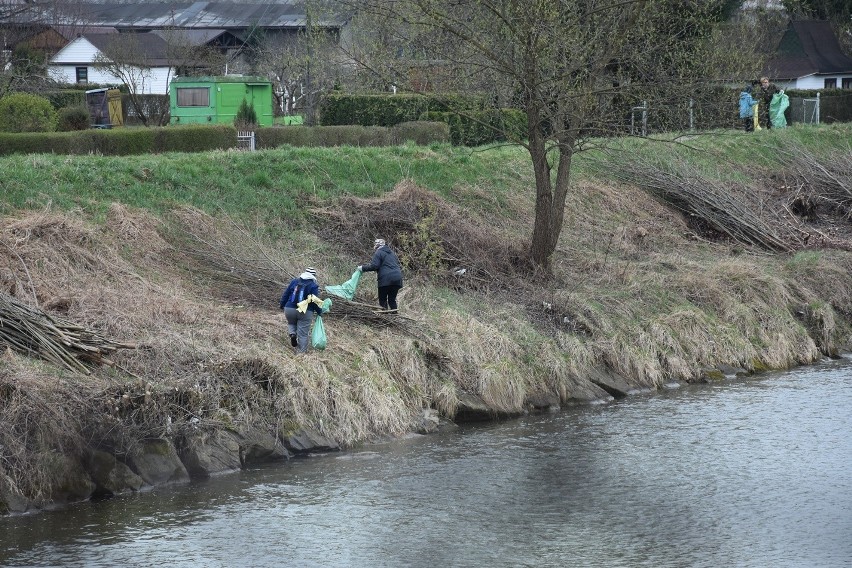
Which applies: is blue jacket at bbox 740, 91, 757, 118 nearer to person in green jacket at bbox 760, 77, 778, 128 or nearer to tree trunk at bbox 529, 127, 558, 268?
person in green jacket at bbox 760, 77, 778, 128

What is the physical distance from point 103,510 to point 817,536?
26.6 ft

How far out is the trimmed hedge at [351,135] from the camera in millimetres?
27391

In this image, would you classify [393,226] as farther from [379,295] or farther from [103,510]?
[103,510]

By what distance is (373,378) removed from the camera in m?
16.2

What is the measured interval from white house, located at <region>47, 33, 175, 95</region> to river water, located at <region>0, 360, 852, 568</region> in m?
34.6

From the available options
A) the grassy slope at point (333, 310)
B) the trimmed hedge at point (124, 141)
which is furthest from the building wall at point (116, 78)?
the grassy slope at point (333, 310)

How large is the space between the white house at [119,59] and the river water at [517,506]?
34.6 m

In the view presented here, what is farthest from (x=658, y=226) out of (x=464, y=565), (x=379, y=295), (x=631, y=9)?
(x=464, y=565)

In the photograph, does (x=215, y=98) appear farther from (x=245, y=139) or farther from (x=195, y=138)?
(x=195, y=138)

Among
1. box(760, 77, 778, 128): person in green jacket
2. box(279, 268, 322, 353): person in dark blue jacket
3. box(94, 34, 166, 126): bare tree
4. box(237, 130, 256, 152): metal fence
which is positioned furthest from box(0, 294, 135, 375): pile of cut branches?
box(94, 34, 166, 126): bare tree

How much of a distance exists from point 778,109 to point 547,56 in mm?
18912

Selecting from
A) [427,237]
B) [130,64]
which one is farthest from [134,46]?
[427,237]

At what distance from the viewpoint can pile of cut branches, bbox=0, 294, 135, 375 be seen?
46.5 ft

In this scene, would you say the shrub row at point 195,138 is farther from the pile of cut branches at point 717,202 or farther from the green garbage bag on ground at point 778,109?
the green garbage bag on ground at point 778,109
